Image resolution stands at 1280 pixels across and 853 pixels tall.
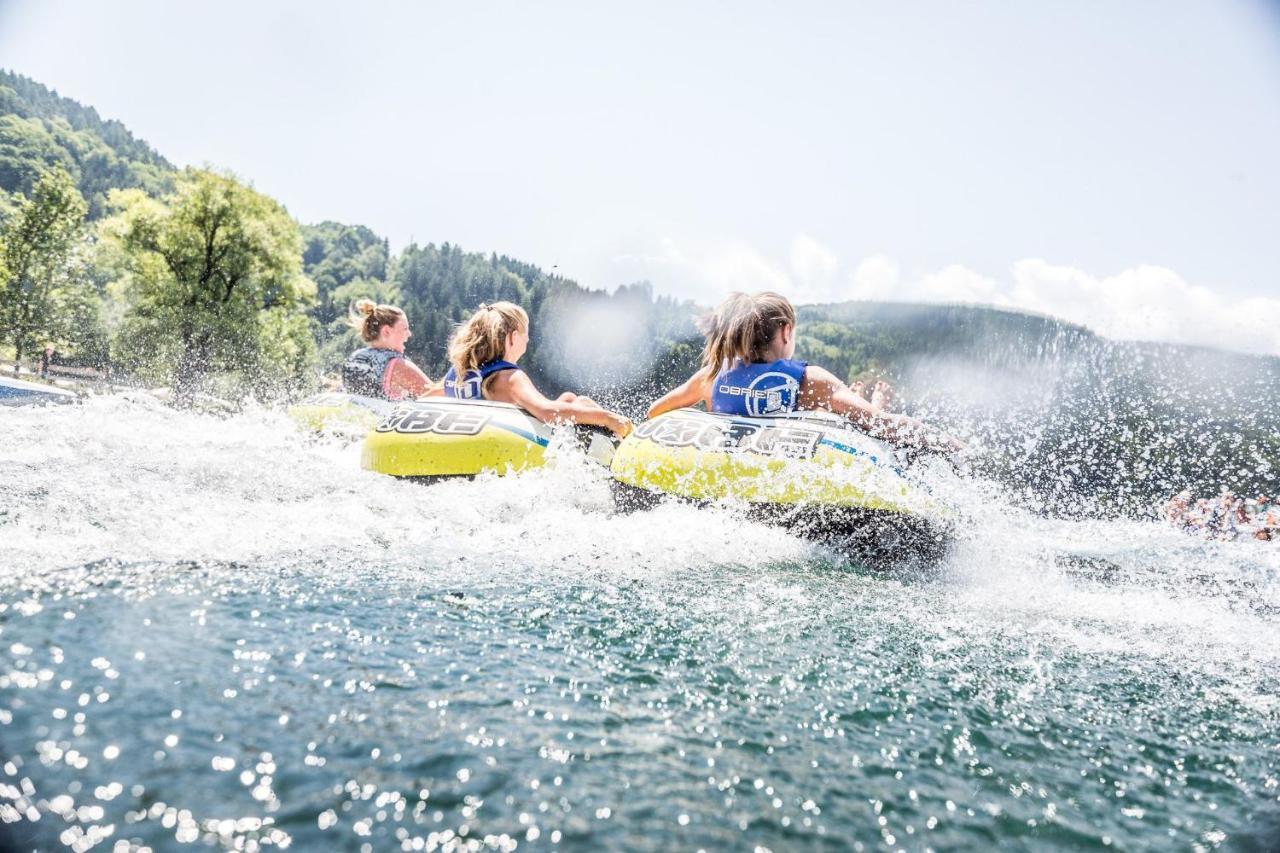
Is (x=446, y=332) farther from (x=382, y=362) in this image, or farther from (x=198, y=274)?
(x=382, y=362)

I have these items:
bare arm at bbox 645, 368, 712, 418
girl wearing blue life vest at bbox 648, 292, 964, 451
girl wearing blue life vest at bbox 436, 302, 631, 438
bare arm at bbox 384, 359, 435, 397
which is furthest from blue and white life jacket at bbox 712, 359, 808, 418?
bare arm at bbox 384, 359, 435, 397

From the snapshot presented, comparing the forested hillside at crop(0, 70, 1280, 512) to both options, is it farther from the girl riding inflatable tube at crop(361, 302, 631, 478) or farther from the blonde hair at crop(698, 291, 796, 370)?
the girl riding inflatable tube at crop(361, 302, 631, 478)

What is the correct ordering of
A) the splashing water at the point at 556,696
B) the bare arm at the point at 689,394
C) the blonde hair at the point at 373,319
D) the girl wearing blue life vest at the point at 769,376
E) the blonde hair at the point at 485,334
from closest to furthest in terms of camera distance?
1. the splashing water at the point at 556,696
2. the girl wearing blue life vest at the point at 769,376
3. the bare arm at the point at 689,394
4. the blonde hair at the point at 485,334
5. the blonde hair at the point at 373,319

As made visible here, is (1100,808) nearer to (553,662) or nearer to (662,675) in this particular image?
(662,675)

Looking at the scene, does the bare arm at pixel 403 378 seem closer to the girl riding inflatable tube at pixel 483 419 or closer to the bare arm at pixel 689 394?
the girl riding inflatable tube at pixel 483 419

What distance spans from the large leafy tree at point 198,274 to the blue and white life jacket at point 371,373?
67.6 ft

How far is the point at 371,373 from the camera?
10.6 meters

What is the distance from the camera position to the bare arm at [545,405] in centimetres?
711

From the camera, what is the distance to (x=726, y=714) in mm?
2279

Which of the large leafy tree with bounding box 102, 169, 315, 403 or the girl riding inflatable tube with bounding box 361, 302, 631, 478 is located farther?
the large leafy tree with bounding box 102, 169, 315, 403

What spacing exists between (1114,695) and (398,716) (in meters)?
2.73

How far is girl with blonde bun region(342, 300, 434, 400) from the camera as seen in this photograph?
10.3 m

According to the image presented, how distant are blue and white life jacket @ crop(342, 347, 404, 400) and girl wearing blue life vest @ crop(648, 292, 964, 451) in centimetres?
576

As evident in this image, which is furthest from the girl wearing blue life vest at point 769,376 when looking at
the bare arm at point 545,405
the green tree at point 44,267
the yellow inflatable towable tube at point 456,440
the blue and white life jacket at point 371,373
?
the green tree at point 44,267
